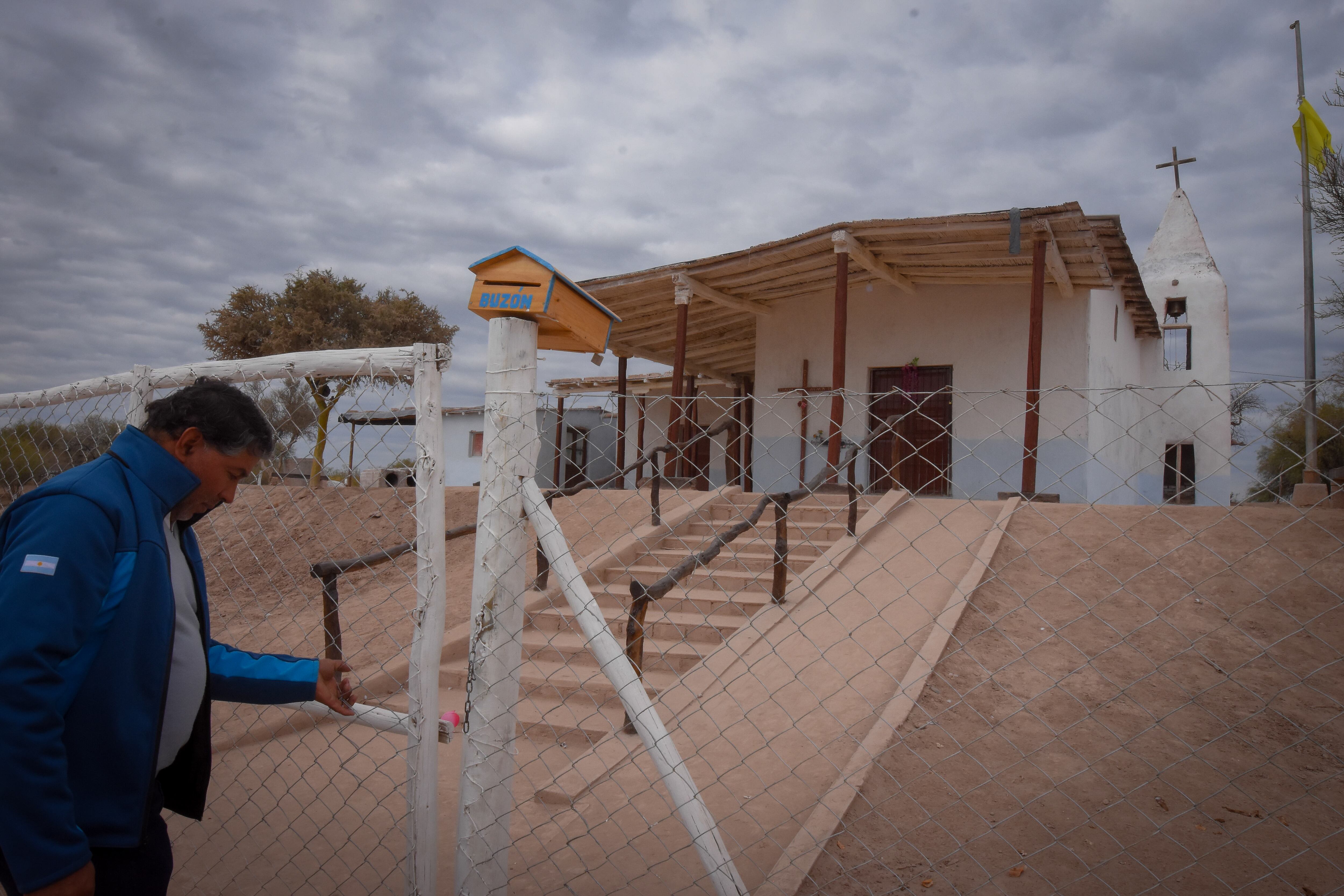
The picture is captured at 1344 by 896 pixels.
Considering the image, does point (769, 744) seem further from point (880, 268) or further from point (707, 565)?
point (880, 268)

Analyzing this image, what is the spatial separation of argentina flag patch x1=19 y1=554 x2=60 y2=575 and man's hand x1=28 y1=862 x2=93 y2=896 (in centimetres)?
50

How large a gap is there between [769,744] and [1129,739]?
1.49 m

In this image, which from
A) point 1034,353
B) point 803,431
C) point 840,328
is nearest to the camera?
point 1034,353

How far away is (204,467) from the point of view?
1635 mm

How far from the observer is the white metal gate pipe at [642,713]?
1.70 metres

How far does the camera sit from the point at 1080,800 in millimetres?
2855

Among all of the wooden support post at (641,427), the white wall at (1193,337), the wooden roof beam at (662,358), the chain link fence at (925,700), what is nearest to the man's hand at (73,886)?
the chain link fence at (925,700)

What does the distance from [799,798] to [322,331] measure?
18.0 meters

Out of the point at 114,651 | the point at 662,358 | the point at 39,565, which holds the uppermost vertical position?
the point at 662,358

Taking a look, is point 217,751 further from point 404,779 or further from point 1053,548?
point 1053,548

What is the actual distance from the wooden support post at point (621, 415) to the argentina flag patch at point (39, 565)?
1044 cm

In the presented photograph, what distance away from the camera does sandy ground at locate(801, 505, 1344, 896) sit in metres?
2.50


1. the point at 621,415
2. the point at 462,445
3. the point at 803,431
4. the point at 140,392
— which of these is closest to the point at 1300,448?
the point at 803,431

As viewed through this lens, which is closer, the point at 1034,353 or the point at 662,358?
the point at 1034,353
